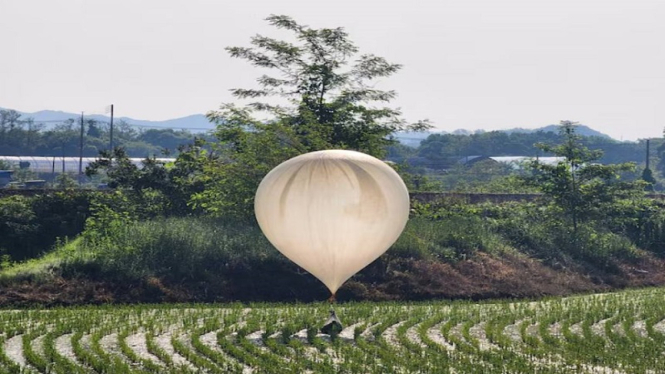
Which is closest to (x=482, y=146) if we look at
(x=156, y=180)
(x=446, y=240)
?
(x=156, y=180)

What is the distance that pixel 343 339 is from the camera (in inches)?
826

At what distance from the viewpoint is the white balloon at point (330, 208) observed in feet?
65.3

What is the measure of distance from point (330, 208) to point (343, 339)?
3175mm

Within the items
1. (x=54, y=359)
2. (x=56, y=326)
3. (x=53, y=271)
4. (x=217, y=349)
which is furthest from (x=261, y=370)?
(x=53, y=271)

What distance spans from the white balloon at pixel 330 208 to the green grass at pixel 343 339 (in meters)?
1.99

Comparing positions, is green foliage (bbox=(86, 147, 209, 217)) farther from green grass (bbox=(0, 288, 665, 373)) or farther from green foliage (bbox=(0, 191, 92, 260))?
green grass (bbox=(0, 288, 665, 373))

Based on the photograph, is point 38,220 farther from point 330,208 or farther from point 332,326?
point 330,208

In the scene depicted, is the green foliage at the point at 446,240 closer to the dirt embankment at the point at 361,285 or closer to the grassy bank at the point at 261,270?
the grassy bank at the point at 261,270

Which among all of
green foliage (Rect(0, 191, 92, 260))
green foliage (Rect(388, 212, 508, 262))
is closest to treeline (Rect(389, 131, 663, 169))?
green foliage (Rect(0, 191, 92, 260))

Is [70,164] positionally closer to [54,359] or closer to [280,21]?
[280,21]

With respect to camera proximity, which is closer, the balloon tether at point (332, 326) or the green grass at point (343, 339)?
the green grass at point (343, 339)

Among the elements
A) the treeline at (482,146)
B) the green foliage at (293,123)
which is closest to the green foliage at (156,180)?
the green foliage at (293,123)

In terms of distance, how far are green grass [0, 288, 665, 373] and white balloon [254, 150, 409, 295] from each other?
78.5 inches

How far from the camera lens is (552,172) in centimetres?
4212
